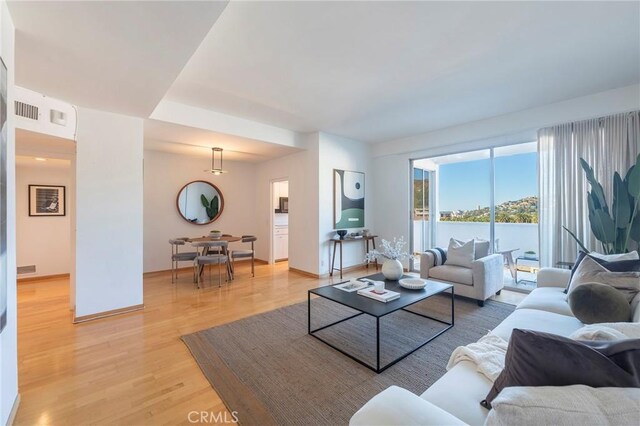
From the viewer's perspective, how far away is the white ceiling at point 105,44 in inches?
62.6

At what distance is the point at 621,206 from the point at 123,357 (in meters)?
5.13

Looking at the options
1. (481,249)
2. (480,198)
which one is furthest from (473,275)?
(480,198)

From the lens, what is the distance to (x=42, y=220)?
4695mm

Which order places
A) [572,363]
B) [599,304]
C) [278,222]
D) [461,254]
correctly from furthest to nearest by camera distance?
[278,222] < [461,254] < [599,304] < [572,363]

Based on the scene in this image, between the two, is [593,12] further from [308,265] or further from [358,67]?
[308,265]

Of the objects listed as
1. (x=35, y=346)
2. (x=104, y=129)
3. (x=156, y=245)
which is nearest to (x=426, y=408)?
(x=35, y=346)

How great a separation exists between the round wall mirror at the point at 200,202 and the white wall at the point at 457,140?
143 inches

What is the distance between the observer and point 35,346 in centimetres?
246

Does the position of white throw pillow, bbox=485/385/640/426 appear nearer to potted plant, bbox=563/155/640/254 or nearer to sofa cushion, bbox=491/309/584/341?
sofa cushion, bbox=491/309/584/341

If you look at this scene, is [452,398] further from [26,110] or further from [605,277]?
[26,110]

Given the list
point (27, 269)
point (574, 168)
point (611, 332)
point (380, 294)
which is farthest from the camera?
point (27, 269)

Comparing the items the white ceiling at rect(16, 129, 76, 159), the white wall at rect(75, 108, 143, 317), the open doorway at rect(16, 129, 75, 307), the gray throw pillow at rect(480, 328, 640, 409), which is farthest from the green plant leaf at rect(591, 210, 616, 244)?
the open doorway at rect(16, 129, 75, 307)

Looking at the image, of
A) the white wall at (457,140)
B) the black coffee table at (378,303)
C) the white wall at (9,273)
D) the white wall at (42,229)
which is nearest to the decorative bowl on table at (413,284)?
the black coffee table at (378,303)

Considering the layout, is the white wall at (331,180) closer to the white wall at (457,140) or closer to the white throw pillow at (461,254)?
the white wall at (457,140)
